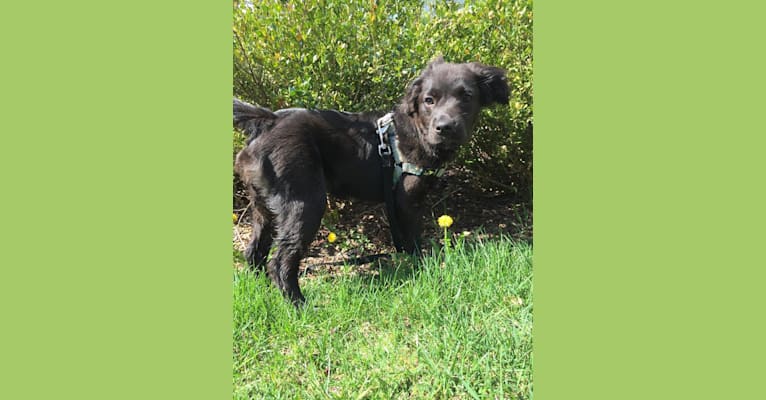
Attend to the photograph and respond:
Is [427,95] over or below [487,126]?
over

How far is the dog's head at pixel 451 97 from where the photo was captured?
8.54ft

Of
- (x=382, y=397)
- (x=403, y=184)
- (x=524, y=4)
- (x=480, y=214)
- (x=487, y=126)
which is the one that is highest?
(x=524, y=4)

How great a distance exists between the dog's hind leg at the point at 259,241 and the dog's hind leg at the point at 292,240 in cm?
26

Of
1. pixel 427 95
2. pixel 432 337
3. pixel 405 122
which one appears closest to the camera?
pixel 432 337

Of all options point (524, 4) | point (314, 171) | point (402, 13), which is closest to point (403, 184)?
point (314, 171)

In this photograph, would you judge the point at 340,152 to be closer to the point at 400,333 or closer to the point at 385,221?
the point at 385,221

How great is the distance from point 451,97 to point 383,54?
659 mm

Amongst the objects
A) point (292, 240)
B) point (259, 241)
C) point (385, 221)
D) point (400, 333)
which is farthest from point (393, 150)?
point (400, 333)

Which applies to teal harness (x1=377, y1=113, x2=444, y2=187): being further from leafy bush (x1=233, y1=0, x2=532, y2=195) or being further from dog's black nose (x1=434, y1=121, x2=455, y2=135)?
dog's black nose (x1=434, y1=121, x2=455, y2=135)

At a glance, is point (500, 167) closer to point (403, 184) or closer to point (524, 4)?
point (403, 184)

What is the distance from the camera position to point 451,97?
264 centimetres

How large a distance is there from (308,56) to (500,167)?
144 cm

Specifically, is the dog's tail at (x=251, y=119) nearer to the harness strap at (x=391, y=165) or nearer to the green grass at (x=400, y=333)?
the harness strap at (x=391, y=165)

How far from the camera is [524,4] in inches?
111
